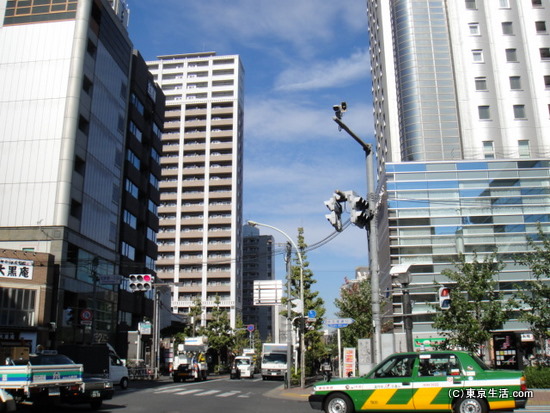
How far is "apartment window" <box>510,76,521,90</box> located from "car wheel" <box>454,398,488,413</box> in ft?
183

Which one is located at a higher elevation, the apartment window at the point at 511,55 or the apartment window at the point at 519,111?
the apartment window at the point at 511,55

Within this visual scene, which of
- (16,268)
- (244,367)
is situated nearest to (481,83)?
(244,367)

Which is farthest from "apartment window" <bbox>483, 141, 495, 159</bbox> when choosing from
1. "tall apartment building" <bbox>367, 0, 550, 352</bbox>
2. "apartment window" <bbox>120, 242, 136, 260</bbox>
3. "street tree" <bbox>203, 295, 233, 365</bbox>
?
"apartment window" <bbox>120, 242, 136, 260</bbox>

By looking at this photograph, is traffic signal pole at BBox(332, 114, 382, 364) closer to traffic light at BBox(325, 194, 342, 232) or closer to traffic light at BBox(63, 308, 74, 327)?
traffic light at BBox(325, 194, 342, 232)

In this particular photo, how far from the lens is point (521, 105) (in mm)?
58250

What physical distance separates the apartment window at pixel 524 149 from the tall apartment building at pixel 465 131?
11cm

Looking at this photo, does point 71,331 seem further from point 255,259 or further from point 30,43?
point 255,259

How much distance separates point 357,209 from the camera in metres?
14.6

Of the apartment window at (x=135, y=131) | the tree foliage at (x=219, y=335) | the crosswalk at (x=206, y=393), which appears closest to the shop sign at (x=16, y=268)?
the crosswalk at (x=206, y=393)

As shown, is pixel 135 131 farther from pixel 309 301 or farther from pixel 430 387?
pixel 430 387

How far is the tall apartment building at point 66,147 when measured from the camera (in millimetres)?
40000

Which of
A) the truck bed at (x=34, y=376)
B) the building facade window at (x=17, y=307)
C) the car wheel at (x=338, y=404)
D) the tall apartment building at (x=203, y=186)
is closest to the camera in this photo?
the car wheel at (x=338, y=404)

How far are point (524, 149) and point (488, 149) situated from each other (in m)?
3.69

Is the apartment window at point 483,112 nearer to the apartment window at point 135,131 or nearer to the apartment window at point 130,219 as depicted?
the apartment window at point 135,131
